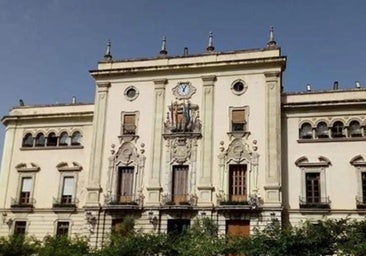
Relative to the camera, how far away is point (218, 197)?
32.2 metres

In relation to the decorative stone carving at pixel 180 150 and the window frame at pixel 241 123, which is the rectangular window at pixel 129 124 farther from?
the window frame at pixel 241 123

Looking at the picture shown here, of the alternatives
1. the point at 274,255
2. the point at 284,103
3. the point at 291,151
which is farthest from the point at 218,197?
the point at 274,255

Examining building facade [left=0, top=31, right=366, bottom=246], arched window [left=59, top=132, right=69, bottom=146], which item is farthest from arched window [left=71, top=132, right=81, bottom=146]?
arched window [left=59, top=132, right=69, bottom=146]

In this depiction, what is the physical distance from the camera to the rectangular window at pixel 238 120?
111 feet

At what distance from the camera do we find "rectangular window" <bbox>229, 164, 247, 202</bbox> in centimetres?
3223

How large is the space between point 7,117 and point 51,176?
252 inches

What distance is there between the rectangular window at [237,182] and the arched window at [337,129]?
5984 mm

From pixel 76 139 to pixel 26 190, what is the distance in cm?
518

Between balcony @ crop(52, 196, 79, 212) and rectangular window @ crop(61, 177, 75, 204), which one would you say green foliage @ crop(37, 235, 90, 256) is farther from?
rectangular window @ crop(61, 177, 75, 204)

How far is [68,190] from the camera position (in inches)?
1442

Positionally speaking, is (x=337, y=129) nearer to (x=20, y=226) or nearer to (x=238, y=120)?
(x=238, y=120)

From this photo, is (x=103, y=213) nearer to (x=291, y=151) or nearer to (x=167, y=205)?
(x=167, y=205)

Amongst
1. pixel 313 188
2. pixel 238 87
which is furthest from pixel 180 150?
pixel 313 188

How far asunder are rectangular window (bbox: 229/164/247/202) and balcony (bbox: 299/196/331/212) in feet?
11.6
